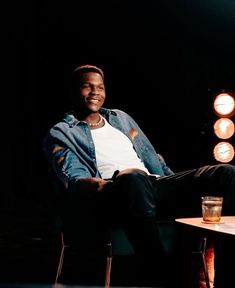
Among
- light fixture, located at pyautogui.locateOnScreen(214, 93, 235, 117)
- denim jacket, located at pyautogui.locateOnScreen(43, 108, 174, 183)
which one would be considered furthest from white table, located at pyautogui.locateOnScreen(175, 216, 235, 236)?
light fixture, located at pyautogui.locateOnScreen(214, 93, 235, 117)

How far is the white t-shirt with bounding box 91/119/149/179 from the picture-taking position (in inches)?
89.3

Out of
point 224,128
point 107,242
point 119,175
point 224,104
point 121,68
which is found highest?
point 121,68

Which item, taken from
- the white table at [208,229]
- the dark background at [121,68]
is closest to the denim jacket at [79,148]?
the white table at [208,229]

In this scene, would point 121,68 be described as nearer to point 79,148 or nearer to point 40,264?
point 40,264

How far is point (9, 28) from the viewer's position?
6191mm

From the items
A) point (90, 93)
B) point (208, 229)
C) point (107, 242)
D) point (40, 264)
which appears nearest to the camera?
point (208, 229)

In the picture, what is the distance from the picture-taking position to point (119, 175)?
1715 millimetres

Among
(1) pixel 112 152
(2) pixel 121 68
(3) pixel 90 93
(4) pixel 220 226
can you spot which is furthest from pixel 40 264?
(2) pixel 121 68

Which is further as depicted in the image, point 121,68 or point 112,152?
point 121,68

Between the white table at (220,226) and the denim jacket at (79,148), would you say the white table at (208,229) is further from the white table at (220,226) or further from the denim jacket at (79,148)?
the denim jacket at (79,148)

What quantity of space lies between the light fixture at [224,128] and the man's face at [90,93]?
501 centimetres

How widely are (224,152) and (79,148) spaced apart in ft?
17.6

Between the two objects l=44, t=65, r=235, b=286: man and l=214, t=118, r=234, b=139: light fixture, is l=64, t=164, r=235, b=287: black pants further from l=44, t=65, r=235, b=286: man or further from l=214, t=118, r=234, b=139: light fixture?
l=214, t=118, r=234, b=139: light fixture

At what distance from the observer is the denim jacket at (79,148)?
2066mm
